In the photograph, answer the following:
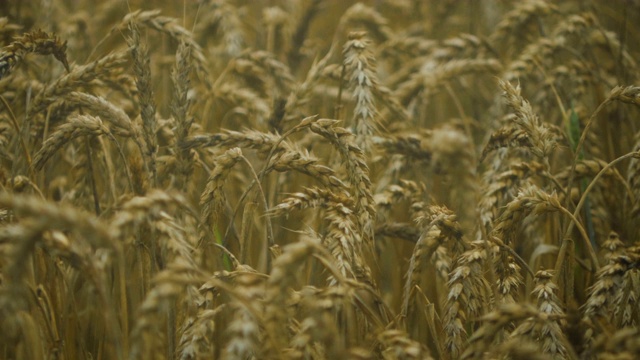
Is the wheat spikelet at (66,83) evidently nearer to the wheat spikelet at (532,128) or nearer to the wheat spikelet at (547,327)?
the wheat spikelet at (532,128)

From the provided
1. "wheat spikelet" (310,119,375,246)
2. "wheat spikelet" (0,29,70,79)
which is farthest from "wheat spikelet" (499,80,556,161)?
"wheat spikelet" (0,29,70,79)

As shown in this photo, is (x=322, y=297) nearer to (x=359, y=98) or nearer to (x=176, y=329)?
(x=176, y=329)

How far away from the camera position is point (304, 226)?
7.30ft

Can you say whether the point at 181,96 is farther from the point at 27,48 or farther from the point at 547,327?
the point at 547,327

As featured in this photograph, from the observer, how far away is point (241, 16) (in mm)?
4395

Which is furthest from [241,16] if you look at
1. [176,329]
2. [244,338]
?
[244,338]

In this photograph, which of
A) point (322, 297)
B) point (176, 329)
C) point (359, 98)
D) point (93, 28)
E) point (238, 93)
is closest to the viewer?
→ point (322, 297)

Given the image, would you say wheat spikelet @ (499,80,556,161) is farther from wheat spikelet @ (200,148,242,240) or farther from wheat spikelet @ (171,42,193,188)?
wheat spikelet @ (171,42,193,188)

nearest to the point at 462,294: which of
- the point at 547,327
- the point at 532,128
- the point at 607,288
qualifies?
the point at 547,327

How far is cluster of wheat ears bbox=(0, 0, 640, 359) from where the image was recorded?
3.84 feet

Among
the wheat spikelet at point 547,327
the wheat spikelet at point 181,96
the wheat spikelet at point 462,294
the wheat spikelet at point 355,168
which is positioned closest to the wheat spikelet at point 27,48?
the wheat spikelet at point 181,96

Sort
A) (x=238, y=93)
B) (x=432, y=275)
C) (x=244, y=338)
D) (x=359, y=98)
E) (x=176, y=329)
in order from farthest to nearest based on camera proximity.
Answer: (x=238, y=93)
(x=432, y=275)
(x=359, y=98)
(x=176, y=329)
(x=244, y=338)

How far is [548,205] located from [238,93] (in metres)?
1.59

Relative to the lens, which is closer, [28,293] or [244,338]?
[244,338]
